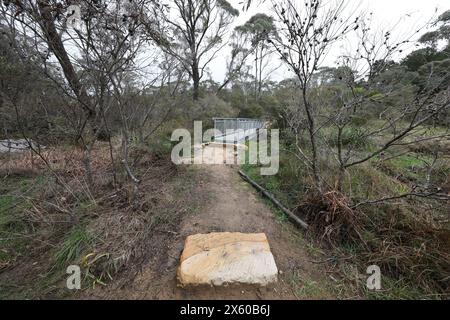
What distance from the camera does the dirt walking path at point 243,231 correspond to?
5.44 feet

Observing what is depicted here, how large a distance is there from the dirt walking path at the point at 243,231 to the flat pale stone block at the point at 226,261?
7 cm

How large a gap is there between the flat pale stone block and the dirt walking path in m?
0.07

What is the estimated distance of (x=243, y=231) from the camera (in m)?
2.45

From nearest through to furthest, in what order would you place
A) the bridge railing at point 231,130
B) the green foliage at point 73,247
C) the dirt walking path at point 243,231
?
the dirt walking path at point 243,231, the green foliage at point 73,247, the bridge railing at point 231,130

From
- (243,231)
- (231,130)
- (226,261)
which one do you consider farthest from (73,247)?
(231,130)

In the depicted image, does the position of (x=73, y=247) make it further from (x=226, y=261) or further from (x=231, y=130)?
(x=231, y=130)

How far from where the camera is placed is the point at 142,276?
183 cm

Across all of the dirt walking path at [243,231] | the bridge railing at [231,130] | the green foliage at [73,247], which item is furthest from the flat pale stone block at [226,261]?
the bridge railing at [231,130]

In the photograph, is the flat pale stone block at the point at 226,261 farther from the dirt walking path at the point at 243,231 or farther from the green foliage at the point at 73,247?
the green foliage at the point at 73,247

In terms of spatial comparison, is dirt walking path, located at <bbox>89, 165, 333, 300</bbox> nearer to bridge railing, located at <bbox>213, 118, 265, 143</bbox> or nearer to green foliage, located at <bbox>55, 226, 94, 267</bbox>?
green foliage, located at <bbox>55, 226, 94, 267</bbox>

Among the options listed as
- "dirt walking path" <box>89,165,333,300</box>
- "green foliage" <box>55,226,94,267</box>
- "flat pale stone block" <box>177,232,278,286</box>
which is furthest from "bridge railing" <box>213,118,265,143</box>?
"green foliage" <box>55,226,94,267</box>

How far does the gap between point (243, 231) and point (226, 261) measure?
2.19 feet

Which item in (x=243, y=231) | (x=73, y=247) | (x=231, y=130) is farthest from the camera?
(x=231, y=130)

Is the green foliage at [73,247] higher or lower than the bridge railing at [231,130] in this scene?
lower
